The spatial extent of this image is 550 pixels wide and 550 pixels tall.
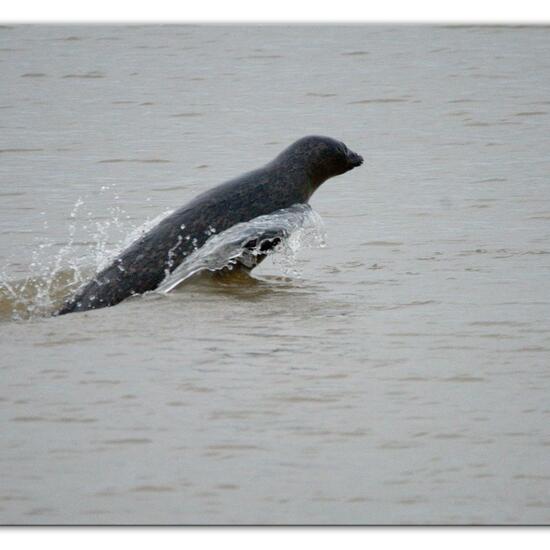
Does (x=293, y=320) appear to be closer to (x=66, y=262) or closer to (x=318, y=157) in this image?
(x=318, y=157)

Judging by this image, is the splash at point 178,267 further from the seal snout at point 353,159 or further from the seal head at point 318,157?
the seal snout at point 353,159

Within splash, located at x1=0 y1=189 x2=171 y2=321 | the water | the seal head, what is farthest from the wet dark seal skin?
splash, located at x1=0 y1=189 x2=171 y2=321

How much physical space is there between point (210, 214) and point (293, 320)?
119 cm

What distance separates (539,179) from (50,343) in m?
6.33

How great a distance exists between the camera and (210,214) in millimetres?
8930

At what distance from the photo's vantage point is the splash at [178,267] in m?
8.77

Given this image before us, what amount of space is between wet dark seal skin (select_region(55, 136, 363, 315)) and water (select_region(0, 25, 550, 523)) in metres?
0.20

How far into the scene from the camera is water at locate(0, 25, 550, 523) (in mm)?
5457

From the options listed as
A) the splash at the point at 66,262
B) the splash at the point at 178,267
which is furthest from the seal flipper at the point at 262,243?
the splash at the point at 66,262

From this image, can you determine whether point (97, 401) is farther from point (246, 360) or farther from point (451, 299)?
point (451, 299)

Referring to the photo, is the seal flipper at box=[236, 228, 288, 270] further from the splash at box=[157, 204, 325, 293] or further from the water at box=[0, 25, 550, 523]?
the water at box=[0, 25, 550, 523]

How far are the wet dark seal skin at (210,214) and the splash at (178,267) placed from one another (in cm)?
7

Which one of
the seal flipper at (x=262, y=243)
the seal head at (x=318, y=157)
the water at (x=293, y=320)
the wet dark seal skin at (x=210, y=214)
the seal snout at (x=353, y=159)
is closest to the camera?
the water at (x=293, y=320)

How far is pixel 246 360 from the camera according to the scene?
280 inches
